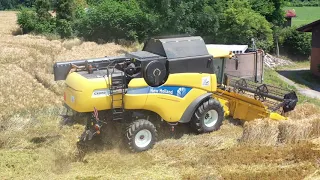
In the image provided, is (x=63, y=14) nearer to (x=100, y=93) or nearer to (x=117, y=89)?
(x=117, y=89)

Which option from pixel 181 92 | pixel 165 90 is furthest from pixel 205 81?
pixel 165 90

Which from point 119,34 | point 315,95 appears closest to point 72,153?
point 315,95

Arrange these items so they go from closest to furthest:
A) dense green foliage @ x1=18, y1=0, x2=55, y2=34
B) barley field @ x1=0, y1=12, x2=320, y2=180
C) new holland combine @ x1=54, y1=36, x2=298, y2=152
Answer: barley field @ x1=0, y1=12, x2=320, y2=180 < new holland combine @ x1=54, y1=36, x2=298, y2=152 < dense green foliage @ x1=18, y1=0, x2=55, y2=34

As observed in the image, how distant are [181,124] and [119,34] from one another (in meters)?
14.5

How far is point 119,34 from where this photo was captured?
25297mm

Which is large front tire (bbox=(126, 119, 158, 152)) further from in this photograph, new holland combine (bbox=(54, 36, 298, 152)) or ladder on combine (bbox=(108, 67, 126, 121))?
ladder on combine (bbox=(108, 67, 126, 121))

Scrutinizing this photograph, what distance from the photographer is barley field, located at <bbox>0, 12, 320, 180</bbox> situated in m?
8.77

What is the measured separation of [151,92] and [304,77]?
57.6ft

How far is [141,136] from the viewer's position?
1012cm

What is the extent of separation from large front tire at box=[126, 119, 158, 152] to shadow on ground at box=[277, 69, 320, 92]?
14432 mm

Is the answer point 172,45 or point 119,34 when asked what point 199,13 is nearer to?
point 119,34

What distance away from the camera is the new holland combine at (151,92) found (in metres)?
9.60

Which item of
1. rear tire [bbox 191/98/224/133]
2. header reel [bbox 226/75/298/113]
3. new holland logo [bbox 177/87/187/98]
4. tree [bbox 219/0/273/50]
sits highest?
tree [bbox 219/0/273/50]

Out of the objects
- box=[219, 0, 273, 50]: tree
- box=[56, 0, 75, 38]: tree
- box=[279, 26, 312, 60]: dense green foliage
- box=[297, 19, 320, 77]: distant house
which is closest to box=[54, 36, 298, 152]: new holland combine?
box=[219, 0, 273, 50]: tree
